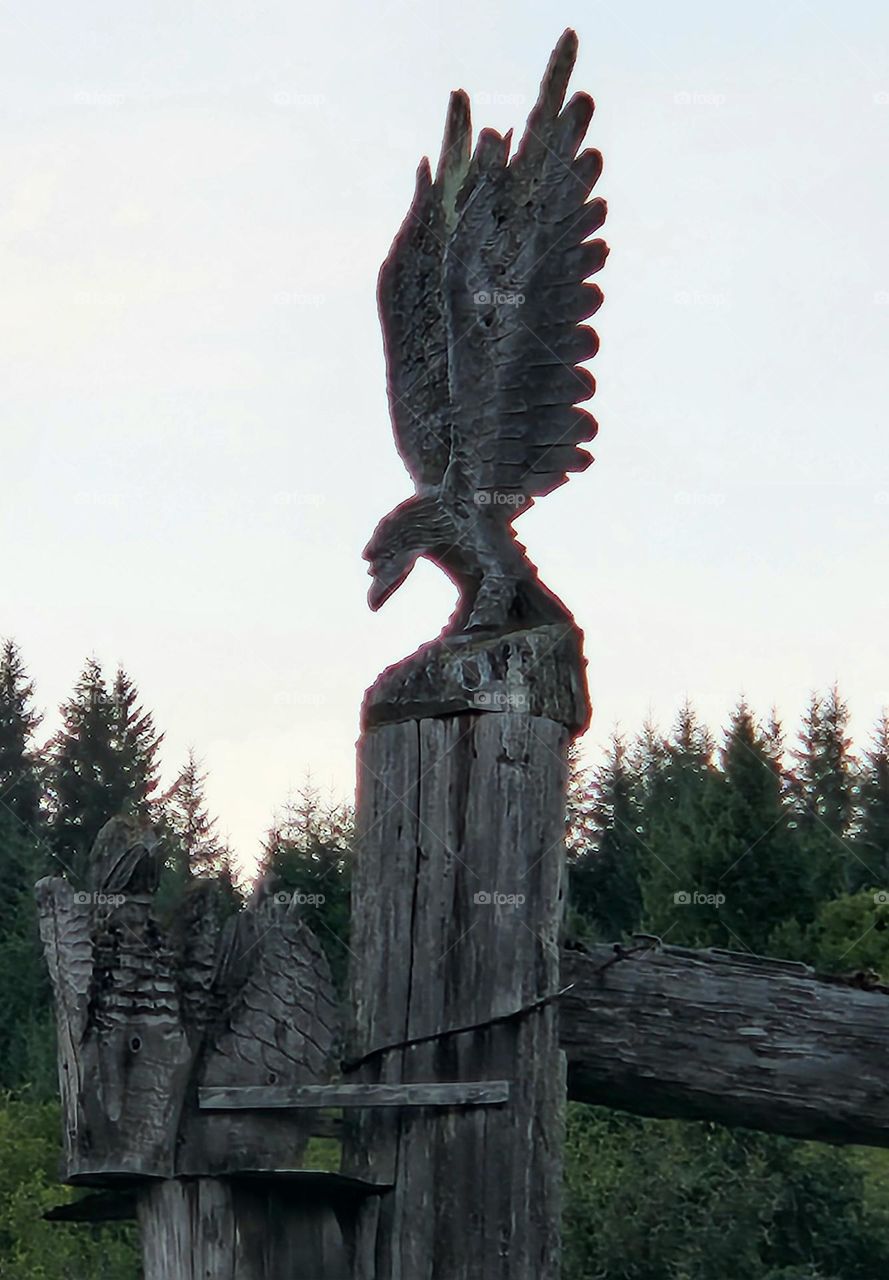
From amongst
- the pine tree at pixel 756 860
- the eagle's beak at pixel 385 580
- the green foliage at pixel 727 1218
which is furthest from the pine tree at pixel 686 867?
the eagle's beak at pixel 385 580

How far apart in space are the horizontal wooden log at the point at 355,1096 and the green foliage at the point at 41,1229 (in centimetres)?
848

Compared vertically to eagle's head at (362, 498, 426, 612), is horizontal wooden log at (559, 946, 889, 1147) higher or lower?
lower

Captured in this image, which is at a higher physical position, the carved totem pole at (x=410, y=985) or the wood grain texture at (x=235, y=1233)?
the carved totem pole at (x=410, y=985)

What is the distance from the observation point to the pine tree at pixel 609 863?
21.0 m

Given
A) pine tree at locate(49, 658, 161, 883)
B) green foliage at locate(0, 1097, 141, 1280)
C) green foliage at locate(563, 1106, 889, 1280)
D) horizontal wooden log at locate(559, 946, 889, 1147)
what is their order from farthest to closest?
1. pine tree at locate(49, 658, 161, 883)
2. green foliage at locate(0, 1097, 141, 1280)
3. green foliage at locate(563, 1106, 889, 1280)
4. horizontal wooden log at locate(559, 946, 889, 1147)

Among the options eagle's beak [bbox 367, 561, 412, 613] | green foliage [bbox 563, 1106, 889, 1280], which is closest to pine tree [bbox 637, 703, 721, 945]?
green foliage [bbox 563, 1106, 889, 1280]

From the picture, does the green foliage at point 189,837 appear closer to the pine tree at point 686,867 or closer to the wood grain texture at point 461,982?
the pine tree at point 686,867

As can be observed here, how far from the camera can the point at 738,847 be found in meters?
13.5

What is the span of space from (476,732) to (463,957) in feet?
1.20

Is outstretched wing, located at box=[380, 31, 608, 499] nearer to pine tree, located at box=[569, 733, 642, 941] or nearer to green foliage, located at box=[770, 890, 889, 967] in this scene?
green foliage, located at box=[770, 890, 889, 967]

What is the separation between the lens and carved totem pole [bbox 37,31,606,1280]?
2.95 meters

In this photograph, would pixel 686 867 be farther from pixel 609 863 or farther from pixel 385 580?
pixel 385 580

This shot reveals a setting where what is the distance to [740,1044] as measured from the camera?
293 cm

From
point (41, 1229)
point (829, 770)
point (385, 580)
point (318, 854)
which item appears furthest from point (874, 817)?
point (385, 580)
